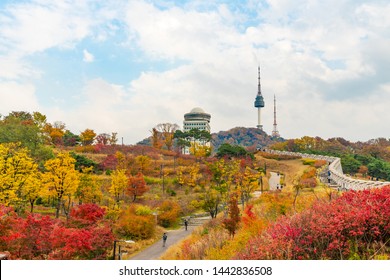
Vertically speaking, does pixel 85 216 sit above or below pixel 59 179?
below

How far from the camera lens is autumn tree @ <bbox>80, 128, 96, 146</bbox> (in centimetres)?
7181

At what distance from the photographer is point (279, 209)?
64.4 feet

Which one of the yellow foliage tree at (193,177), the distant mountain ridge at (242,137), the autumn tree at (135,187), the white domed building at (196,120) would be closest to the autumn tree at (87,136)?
the yellow foliage tree at (193,177)

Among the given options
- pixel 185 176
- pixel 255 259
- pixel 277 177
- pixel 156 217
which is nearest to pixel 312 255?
pixel 255 259

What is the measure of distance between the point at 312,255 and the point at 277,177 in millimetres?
49096

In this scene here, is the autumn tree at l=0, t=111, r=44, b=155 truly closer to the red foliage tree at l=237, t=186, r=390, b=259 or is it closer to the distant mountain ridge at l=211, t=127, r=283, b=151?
the red foliage tree at l=237, t=186, r=390, b=259

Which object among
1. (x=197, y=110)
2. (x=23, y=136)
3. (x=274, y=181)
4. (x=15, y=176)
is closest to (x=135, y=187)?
(x=15, y=176)

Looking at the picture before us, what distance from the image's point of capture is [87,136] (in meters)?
71.7

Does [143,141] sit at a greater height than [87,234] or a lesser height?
greater

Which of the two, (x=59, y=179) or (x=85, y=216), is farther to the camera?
(x=59, y=179)

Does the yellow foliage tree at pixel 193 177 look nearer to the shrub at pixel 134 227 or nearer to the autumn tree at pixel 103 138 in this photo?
the shrub at pixel 134 227

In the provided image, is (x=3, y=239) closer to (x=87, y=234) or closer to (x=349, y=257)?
(x=87, y=234)

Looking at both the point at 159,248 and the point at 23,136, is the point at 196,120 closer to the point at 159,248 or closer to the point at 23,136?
the point at 23,136

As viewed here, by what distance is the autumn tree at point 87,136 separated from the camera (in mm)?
71812
